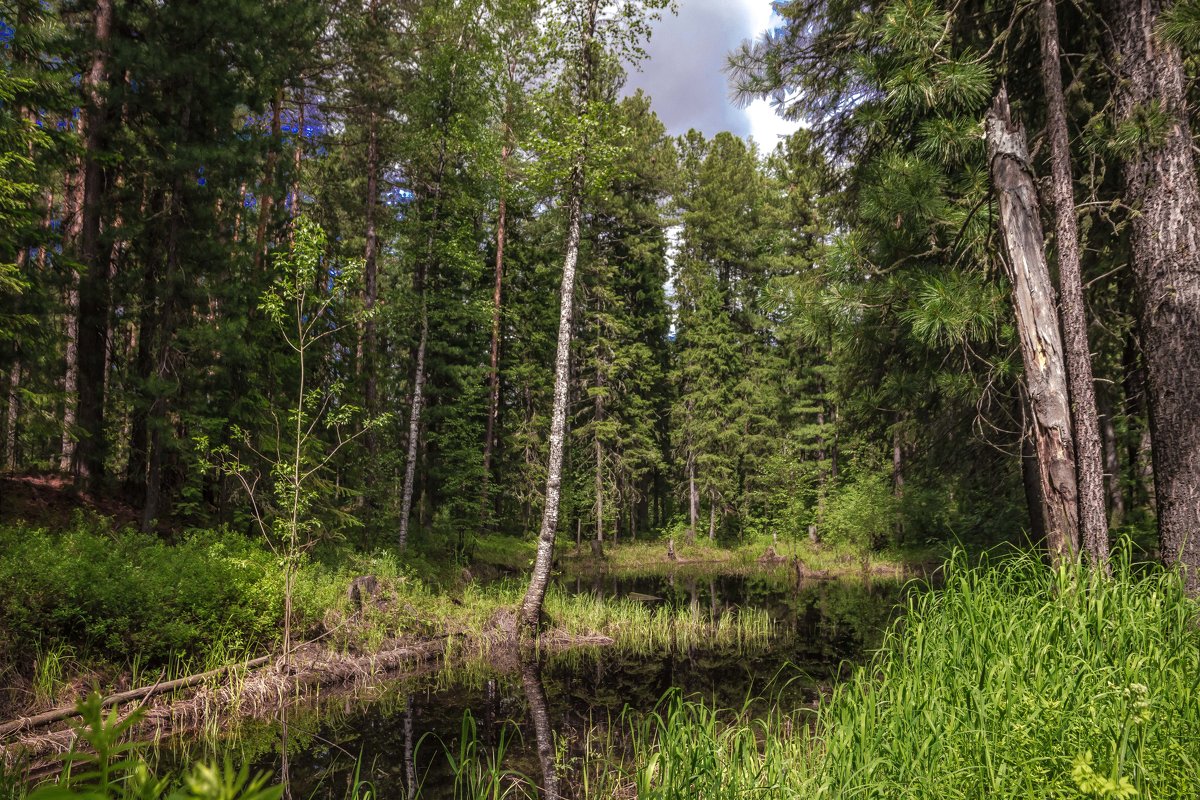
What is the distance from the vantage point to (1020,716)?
3.13 m

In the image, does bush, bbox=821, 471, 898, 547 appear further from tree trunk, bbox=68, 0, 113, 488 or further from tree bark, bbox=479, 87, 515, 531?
tree trunk, bbox=68, 0, 113, 488

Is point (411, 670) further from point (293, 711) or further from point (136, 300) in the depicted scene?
point (136, 300)

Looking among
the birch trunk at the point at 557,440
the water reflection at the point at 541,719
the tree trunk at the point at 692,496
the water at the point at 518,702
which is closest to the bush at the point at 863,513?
the tree trunk at the point at 692,496

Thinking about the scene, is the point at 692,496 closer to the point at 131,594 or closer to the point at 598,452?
the point at 598,452

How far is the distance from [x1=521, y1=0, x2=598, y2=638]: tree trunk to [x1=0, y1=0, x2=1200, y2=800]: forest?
0.27 ft

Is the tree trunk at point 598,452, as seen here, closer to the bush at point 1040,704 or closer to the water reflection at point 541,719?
the water reflection at point 541,719

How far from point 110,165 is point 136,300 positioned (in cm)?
242

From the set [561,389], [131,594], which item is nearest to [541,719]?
[131,594]

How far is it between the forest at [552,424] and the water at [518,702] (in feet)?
0.25

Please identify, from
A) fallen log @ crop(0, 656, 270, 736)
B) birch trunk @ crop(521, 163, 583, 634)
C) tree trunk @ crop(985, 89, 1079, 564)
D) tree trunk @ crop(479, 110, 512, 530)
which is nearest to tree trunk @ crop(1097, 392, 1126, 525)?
tree trunk @ crop(985, 89, 1079, 564)

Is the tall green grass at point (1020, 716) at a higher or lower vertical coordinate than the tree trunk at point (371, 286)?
lower

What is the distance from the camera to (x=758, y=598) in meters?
16.7

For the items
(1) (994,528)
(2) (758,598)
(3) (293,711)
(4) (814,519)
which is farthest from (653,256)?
(3) (293,711)

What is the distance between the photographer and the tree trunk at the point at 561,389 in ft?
37.4
